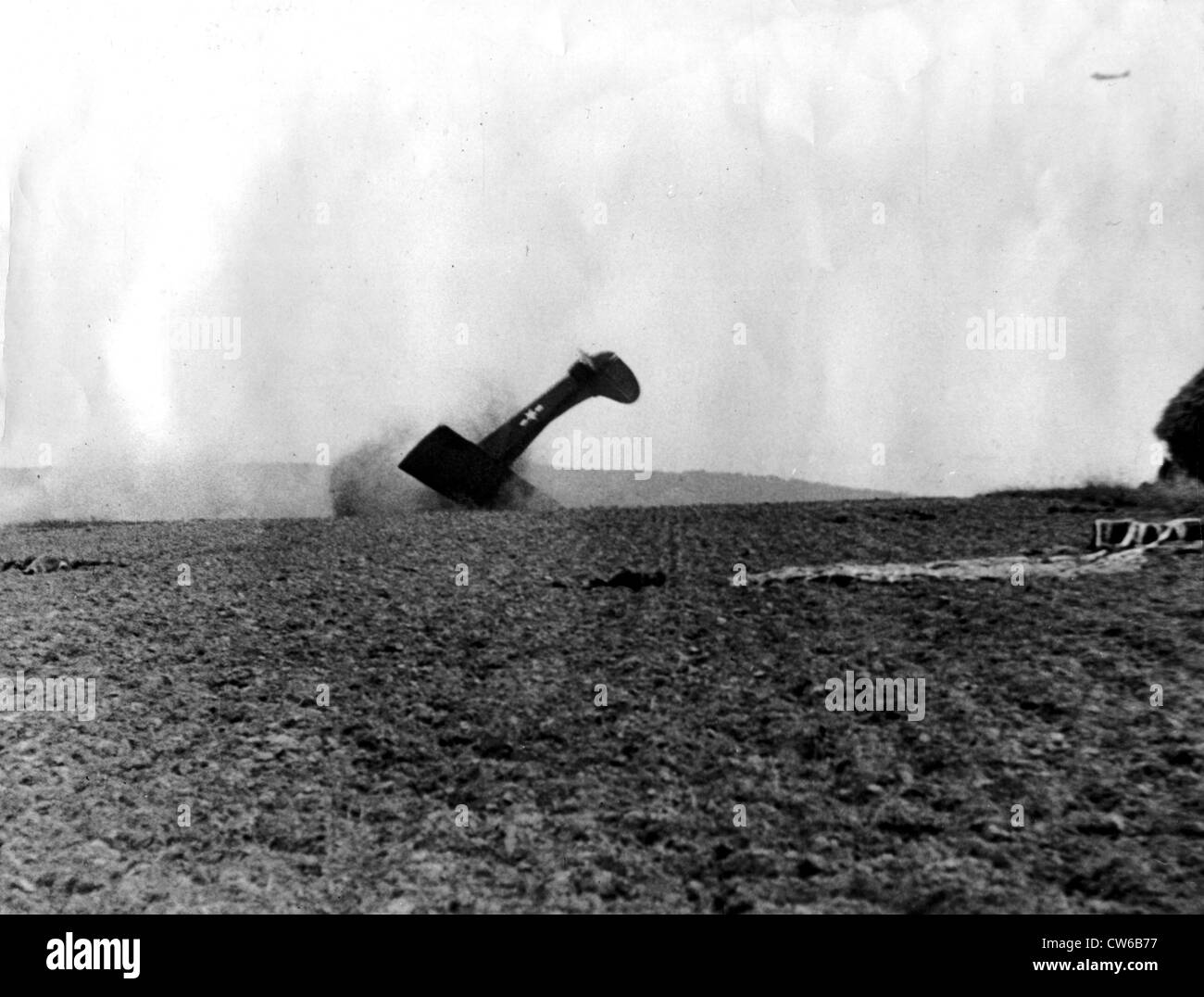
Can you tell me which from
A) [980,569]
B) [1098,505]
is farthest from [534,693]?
[1098,505]

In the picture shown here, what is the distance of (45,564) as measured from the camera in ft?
32.5

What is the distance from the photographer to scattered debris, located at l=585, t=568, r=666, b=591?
26.8ft

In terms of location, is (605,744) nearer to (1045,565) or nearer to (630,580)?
(630,580)

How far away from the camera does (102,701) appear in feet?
21.6

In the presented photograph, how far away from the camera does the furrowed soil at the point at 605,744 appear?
172 inches

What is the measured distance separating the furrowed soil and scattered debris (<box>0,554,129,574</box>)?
2.38 feet

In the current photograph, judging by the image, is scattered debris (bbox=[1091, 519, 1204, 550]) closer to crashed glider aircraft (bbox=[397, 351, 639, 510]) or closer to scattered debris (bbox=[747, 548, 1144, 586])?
scattered debris (bbox=[747, 548, 1144, 586])

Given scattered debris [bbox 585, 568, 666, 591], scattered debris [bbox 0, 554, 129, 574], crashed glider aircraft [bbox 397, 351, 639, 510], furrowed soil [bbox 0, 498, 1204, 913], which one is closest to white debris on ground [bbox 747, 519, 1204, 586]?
furrowed soil [bbox 0, 498, 1204, 913]

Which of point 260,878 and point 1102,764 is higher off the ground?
point 1102,764

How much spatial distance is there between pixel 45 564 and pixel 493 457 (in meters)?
5.26

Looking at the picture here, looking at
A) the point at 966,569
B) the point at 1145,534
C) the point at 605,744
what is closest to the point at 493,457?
the point at 966,569

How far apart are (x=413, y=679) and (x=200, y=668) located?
1503mm
